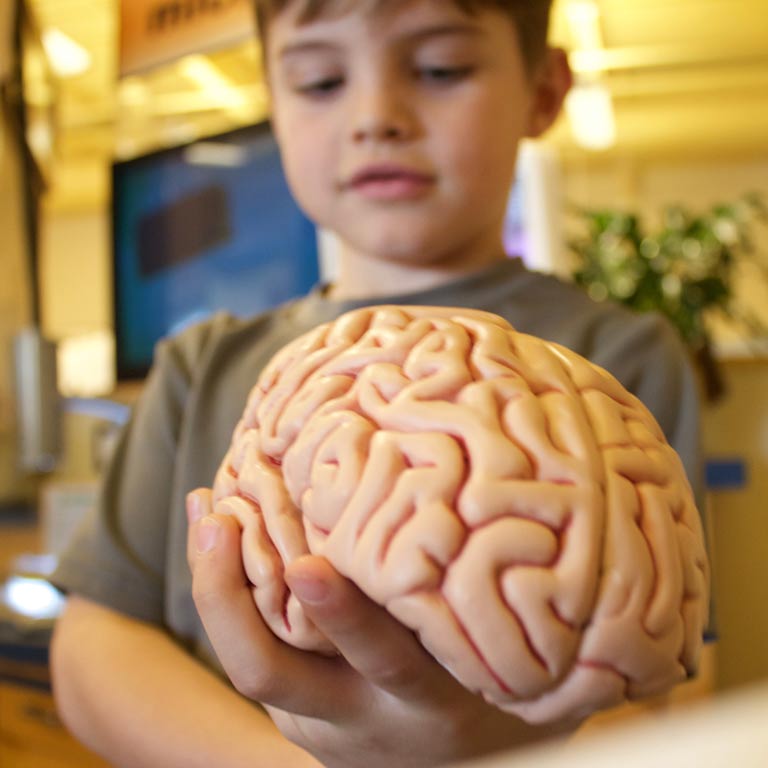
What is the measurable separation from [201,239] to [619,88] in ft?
18.4

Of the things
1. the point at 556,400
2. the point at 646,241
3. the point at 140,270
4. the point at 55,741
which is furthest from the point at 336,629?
the point at 646,241

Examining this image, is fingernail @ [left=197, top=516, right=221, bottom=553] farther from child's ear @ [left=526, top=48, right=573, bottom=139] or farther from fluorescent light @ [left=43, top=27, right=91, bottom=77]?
fluorescent light @ [left=43, top=27, right=91, bottom=77]

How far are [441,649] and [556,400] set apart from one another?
0.15m

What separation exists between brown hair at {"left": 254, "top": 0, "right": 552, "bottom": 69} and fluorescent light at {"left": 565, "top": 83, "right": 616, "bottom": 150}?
205 inches

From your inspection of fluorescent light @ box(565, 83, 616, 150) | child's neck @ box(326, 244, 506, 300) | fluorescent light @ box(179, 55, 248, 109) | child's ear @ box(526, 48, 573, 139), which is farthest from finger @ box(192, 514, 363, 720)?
fluorescent light @ box(179, 55, 248, 109)

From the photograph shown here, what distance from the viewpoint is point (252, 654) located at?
454 mm

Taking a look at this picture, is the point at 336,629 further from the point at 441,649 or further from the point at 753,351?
the point at 753,351

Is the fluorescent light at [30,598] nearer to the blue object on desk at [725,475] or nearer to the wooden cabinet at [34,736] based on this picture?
the wooden cabinet at [34,736]

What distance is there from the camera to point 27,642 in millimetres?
1325

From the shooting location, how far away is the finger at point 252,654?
448mm

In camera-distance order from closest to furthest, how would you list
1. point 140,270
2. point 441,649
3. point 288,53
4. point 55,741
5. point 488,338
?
point 441,649
point 488,338
point 288,53
point 55,741
point 140,270

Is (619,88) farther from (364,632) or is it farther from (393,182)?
(364,632)

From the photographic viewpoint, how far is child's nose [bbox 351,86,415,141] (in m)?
0.74

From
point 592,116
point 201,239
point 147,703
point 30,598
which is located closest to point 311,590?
point 147,703
